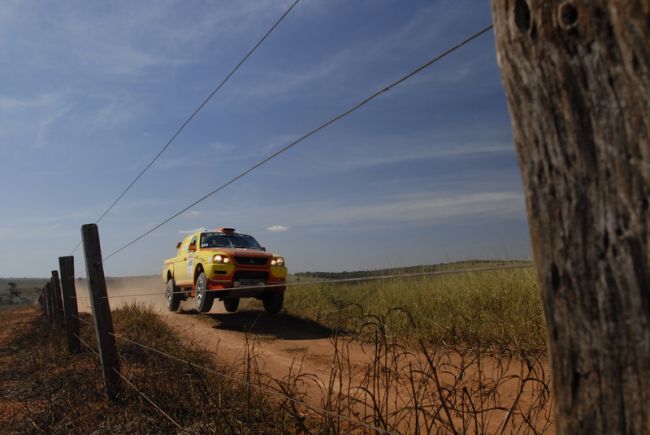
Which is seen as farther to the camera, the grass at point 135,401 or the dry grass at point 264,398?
the grass at point 135,401

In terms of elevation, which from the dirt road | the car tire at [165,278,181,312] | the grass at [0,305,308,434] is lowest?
the dirt road

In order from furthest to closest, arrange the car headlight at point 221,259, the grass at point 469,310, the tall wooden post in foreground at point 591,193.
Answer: the car headlight at point 221,259 → the grass at point 469,310 → the tall wooden post in foreground at point 591,193

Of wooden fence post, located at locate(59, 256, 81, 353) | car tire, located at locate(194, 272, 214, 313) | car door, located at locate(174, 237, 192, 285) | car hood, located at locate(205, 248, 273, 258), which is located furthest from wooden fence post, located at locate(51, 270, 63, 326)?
car hood, located at locate(205, 248, 273, 258)

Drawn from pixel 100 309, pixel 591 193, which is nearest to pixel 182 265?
Answer: pixel 100 309

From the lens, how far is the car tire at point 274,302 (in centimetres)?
1288

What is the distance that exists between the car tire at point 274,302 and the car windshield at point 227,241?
1257 millimetres

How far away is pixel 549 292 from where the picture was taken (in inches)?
45.9

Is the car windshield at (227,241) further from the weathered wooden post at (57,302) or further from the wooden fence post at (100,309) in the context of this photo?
the wooden fence post at (100,309)

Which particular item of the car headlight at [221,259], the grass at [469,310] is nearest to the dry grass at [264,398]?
the grass at [469,310]

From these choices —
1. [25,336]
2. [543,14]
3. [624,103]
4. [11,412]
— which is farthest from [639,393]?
[25,336]

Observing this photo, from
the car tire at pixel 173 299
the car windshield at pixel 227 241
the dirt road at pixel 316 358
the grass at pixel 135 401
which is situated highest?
the car windshield at pixel 227 241

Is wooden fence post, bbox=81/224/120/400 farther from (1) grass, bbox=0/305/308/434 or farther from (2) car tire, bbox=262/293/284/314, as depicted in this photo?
(2) car tire, bbox=262/293/284/314

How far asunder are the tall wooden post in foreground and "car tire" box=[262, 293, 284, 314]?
1189cm

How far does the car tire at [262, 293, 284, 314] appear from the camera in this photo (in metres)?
12.9
